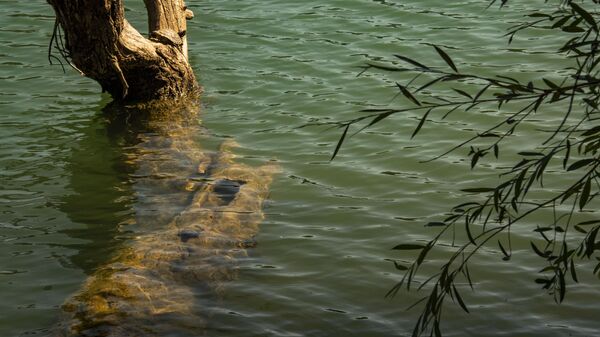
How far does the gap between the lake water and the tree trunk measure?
459 mm

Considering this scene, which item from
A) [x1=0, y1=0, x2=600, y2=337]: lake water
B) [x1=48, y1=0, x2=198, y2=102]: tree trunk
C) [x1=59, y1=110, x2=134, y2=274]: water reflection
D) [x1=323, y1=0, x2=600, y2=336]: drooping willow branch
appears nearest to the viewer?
[x1=323, y1=0, x2=600, y2=336]: drooping willow branch

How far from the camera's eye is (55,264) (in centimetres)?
638

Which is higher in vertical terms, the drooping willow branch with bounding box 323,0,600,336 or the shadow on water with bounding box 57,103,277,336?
the drooping willow branch with bounding box 323,0,600,336

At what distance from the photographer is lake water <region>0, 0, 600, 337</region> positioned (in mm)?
5695

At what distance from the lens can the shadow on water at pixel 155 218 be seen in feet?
18.3

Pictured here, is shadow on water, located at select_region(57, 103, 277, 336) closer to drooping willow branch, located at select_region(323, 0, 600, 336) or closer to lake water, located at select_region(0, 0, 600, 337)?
lake water, located at select_region(0, 0, 600, 337)

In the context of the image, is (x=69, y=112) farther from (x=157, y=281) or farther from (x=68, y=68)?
(x=157, y=281)

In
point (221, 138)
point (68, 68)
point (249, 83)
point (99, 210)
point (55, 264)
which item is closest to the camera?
point (55, 264)

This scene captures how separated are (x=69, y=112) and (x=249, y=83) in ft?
6.33

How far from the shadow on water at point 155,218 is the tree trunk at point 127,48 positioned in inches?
10.0

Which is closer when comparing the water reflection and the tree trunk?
the water reflection

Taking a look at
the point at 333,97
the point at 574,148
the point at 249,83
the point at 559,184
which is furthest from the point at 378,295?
the point at 249,83

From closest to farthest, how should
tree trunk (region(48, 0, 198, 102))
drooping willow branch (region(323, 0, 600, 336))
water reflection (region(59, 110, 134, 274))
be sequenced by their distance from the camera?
1. drooping willow branch (region(323, 0, 600, 336))
2. water reflection (region(59, 110, 134, 274))
3. tree trunk (region(48, 0, 198, 102))

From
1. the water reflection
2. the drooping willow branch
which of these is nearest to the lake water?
the water reflection
